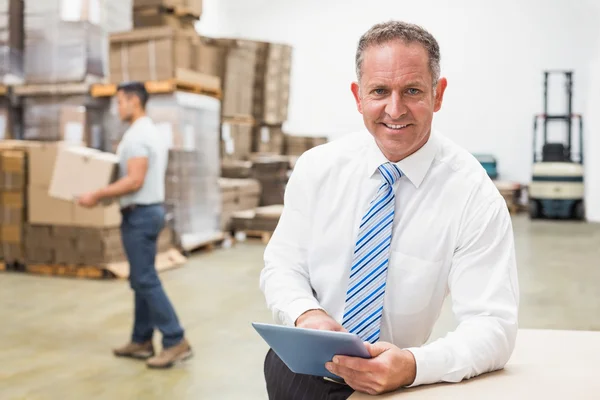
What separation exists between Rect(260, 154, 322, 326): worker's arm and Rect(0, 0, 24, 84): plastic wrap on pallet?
6445 millimetres

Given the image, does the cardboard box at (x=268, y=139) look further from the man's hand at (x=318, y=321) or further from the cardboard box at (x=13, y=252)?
the man's hand at (x=318, y=321)

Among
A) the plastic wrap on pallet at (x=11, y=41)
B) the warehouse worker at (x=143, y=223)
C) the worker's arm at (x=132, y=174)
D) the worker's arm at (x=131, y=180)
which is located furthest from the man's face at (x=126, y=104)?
the plastic wrap on pallet at (x=11, y=41)

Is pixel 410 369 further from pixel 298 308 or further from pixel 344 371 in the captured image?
pixel 298 308

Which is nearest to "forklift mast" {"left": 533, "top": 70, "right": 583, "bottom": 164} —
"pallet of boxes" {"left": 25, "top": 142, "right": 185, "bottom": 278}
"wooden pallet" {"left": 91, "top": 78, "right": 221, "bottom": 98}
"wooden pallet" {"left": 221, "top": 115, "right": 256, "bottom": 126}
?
"wooden pallet" {"left": 221, "top": 115, "right": 256, "bottom": 126}

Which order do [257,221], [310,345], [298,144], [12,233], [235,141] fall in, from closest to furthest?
1. [310,345]
2. [12,233]
3. [257,221]
4. [235,141]
5. [298,144]

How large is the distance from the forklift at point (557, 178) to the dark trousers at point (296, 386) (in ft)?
35.3

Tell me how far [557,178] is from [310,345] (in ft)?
36.9

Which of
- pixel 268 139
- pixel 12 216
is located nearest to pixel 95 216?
pixel 12 216

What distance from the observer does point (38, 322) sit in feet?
16.3

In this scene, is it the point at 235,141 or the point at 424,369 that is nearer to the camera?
the point at 424,369

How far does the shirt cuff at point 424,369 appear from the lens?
4.64 ft

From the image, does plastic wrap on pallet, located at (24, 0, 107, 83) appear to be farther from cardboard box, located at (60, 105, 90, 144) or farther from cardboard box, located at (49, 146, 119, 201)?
cardboard box, located at (49, 146, 119, 201)

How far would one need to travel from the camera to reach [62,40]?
7.06 m

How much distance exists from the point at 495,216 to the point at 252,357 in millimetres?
2886
